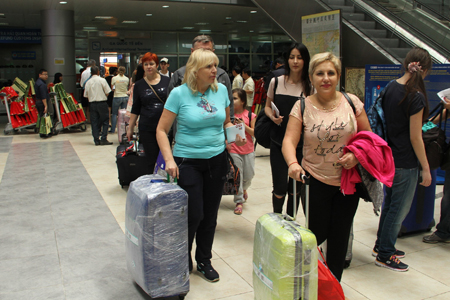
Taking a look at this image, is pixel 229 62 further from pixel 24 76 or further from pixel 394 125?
pixel 394 125

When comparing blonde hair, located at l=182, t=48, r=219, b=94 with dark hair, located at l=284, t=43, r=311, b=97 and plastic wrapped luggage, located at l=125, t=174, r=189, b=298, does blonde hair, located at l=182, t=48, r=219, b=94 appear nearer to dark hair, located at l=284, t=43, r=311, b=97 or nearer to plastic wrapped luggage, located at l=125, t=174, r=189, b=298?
plastic wrapped luggage, located at l=125, t=174, r=189, b=298

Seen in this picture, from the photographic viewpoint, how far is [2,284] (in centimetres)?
325

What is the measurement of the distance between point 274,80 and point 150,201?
5.23 ft

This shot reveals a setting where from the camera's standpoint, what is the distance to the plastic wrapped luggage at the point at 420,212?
4.21 metres

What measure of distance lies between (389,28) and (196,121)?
7.24m

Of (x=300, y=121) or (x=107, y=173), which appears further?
(x=107, y=173)

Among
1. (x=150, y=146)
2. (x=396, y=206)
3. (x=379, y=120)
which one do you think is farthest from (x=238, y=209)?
(x=379, y=120)

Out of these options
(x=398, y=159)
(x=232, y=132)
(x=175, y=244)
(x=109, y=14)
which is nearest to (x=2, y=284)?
(x=175, y=244)

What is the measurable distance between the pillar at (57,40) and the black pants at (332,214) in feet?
43.4

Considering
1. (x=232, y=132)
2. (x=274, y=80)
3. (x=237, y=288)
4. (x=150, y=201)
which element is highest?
(x=274, y=80)

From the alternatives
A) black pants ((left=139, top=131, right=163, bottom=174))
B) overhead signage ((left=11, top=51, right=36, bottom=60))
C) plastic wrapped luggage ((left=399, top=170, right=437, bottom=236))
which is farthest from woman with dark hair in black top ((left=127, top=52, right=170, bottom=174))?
overhead signage ((left=11, top=51, right=36, bottom=60))

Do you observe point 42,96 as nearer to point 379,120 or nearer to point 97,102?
point 97,102

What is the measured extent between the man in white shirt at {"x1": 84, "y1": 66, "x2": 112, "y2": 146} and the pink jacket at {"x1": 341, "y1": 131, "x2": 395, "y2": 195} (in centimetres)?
839

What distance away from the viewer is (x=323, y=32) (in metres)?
8.62
